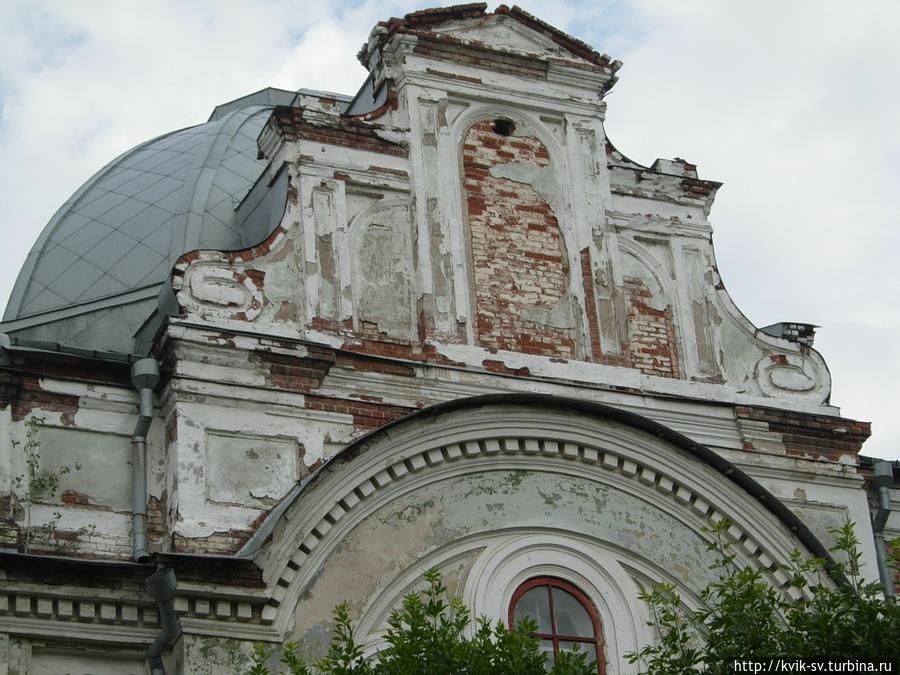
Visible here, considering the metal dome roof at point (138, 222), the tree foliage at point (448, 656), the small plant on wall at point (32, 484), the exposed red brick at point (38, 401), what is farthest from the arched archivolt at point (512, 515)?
the metal dome roof at point (138, 222)

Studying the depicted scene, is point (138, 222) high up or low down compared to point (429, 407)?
up

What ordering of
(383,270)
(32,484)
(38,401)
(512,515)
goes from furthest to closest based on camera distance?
1. (383,270)
2. (512,515)
3. (38,401)
4. (32,484)

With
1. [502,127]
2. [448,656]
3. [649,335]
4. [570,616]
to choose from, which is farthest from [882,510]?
[448,656]

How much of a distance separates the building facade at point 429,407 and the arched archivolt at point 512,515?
0.02 m

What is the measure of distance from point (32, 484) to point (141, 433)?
3.04ft

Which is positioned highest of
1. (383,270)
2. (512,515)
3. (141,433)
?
(383,270)

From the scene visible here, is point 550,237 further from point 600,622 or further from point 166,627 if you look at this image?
point 166,627

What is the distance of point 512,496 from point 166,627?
10.3ft

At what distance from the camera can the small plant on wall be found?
14961 mm

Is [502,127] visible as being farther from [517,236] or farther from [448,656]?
[448,656]

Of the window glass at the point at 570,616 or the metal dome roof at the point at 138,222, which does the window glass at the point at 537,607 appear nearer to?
the window glass at the point at 570,616

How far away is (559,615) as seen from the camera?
1573 centimetres

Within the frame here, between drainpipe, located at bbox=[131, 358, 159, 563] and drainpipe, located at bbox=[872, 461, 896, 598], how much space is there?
21.1 feet

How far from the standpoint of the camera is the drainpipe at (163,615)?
1426 centimetres
